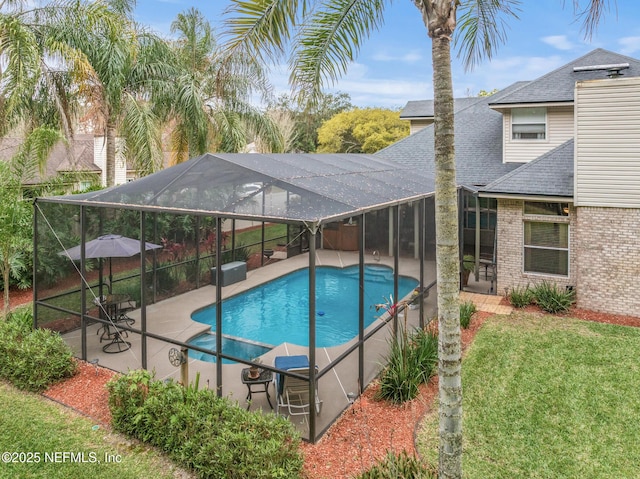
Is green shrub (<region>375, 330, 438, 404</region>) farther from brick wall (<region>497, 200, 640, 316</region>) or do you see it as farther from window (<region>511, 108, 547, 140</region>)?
window (<region>511, 108, 547, 140</region>)

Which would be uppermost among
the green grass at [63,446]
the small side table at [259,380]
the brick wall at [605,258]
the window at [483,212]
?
the window at [483,212]

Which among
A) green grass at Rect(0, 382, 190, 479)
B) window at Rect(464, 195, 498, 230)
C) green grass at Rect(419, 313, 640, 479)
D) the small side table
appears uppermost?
window at Rect(464, 195, 498, 230)

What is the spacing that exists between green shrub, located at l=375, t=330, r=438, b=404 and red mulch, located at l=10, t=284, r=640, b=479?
0.16 metres

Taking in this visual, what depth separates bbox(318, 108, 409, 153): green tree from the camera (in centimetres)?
3850

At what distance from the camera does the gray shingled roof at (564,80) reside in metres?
14.7

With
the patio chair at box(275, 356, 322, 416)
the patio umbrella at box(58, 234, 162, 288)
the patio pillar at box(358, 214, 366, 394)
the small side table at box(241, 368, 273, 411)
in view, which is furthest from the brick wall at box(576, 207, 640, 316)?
the patio umbrella at box(58, 234, 162, 288)

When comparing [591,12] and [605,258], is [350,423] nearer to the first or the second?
[591,12]

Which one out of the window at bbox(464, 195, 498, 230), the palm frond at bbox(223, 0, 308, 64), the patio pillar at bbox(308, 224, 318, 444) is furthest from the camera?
the window at bbox(464, 195, 498, 230)

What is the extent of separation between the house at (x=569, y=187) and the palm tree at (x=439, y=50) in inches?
226

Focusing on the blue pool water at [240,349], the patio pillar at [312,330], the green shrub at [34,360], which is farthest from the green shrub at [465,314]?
the green shrub at [34,360]

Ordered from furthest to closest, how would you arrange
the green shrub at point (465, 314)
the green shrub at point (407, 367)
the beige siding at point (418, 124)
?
the beige siding at point (418, 124) < the green shrub at point (465, 314) < the green shrub at point (407, 367)

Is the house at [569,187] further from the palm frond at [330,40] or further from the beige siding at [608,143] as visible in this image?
the palm frond at [330,40]

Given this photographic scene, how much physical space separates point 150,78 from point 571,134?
47.2 feet

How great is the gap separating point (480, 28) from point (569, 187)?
250 inches
